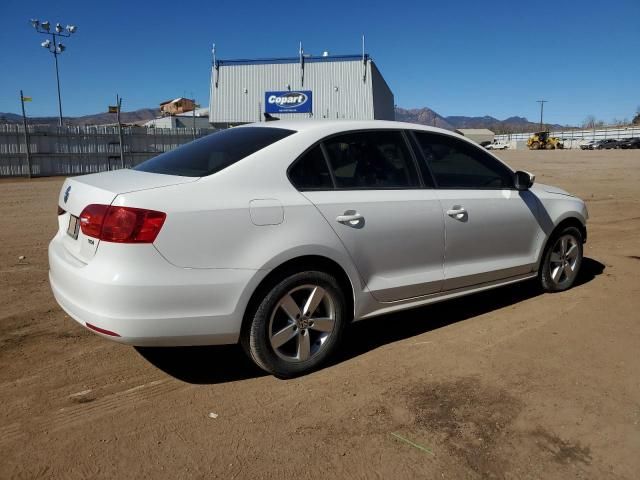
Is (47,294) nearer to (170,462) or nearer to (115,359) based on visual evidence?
(115,359)

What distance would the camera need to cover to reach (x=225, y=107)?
39.7 metres

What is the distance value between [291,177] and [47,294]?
3.04 metres

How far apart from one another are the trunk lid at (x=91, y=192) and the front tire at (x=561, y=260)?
355 cm

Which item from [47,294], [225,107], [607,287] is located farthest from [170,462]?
[225,107]

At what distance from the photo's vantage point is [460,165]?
4.56 m

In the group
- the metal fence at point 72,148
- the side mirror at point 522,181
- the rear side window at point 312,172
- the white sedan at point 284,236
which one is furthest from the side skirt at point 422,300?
the metal fence at point 72,148

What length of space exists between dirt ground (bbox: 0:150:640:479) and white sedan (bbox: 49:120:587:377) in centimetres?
36

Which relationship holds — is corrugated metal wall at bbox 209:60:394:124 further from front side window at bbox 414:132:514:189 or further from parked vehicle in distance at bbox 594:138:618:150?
parked vehicle in distance at bbox 594:138:618:150

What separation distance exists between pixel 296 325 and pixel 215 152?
1284 mm

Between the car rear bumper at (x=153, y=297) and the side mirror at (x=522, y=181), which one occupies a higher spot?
the side mirror at (x=522, y=181)

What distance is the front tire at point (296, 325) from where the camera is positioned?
11.1ft

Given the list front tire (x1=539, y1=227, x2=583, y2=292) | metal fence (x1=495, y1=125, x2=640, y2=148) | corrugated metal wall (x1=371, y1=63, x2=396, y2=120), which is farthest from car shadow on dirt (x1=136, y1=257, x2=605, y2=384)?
metal fence (x1=495, y1=125, x2=640, y2=148)

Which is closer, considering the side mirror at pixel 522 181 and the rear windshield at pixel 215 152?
the rear windshield at pixel 215 152

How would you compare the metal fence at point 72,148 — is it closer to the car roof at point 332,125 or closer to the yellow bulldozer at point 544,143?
the car roof at point 332,125
